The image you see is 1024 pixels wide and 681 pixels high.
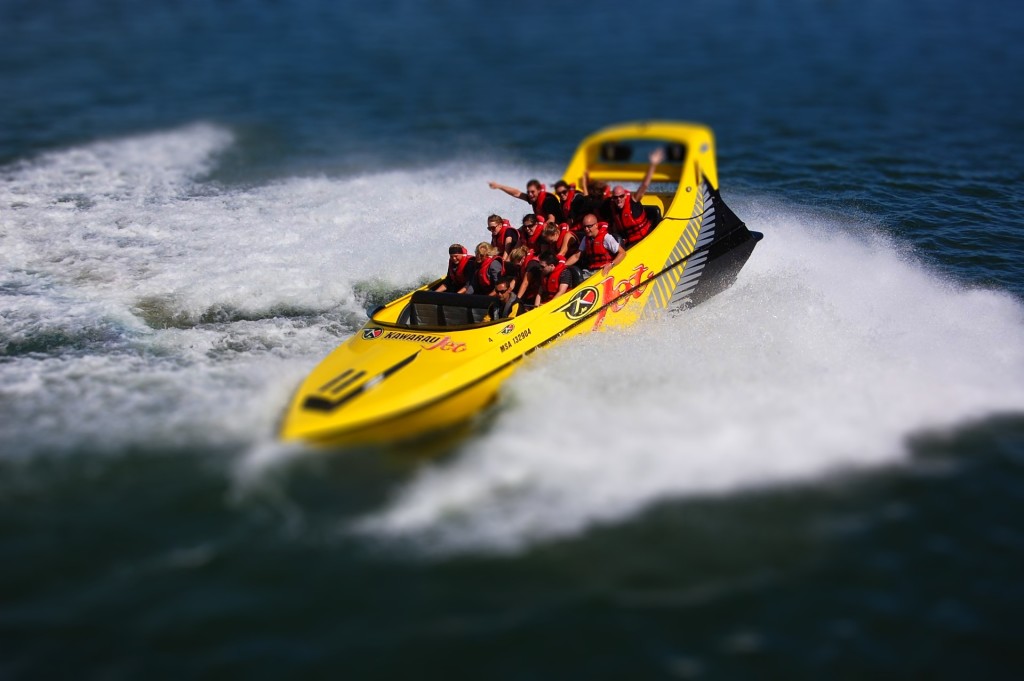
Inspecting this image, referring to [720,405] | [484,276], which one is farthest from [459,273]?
[720,405]

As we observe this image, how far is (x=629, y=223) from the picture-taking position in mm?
10797

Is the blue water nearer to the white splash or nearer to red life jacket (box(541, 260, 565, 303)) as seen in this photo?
the white splash

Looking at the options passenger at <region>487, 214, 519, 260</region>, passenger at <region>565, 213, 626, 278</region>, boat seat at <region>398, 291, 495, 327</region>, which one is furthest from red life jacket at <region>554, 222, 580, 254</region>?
boat seat at <region>398, 291, 495, 327</region>

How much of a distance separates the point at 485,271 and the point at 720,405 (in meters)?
2.85

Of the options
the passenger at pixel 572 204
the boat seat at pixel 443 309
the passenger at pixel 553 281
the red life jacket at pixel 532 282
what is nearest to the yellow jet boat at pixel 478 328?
the boat seat at pixel 443 309

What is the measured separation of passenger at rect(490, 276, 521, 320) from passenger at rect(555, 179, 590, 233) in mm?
2161

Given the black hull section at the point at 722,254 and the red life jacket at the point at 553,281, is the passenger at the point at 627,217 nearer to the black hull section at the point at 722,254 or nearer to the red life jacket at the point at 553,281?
the black hull section at the point at 722,254

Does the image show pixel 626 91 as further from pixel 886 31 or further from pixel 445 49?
pixel 886 31

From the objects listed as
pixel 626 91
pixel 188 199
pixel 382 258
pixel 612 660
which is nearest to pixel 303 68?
pixel 626 91

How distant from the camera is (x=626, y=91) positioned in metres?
22.3

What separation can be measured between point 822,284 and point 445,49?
17.7 meters

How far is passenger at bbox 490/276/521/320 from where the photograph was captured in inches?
368

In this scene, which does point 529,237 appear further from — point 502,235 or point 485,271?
point 485,271

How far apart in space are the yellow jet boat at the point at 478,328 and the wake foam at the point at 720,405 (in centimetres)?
26
